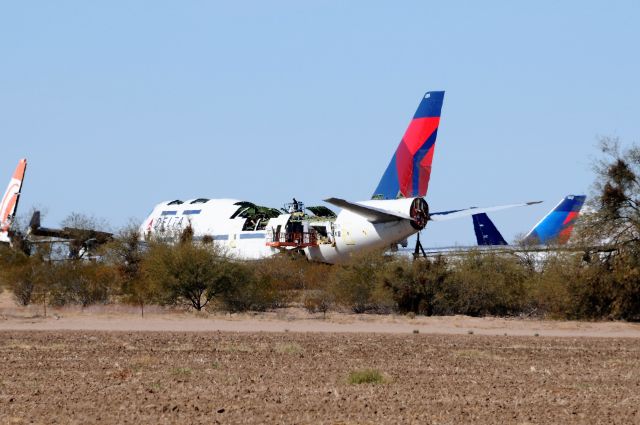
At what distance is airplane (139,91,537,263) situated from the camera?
65.6 m

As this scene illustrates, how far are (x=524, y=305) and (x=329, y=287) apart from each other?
9214 millimetres

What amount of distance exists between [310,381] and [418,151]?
47.2 m

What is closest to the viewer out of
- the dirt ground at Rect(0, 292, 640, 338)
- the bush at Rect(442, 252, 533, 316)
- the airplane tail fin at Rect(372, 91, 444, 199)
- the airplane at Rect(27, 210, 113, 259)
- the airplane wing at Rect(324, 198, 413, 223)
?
the dirt ground at Rect(0, 292, 640, 338)

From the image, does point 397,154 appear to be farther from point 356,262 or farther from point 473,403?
point 473,403

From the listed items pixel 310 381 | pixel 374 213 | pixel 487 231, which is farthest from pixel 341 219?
pixel 310 381

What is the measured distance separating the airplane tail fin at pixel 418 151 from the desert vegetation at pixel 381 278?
6192mm

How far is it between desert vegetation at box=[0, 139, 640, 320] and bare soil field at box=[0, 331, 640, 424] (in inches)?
437

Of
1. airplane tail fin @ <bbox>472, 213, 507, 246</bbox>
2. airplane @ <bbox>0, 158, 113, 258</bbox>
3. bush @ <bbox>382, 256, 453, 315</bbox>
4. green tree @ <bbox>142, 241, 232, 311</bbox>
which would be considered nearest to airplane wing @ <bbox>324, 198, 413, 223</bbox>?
Result: bush @ <bbox>382, 256, 453, 315</bbox>

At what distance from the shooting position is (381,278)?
57531 millimetres

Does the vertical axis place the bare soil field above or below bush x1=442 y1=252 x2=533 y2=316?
below

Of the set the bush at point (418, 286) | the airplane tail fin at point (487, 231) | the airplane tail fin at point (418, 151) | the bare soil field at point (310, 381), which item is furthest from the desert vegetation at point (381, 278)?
the airplane tail fin at point (487, 231)

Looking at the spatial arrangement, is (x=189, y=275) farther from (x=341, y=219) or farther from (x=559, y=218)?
(x=559, y=218)

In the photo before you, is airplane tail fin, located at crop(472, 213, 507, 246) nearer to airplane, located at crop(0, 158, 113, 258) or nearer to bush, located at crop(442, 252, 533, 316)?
airplane, located at crop(0, 158, 113, 258)

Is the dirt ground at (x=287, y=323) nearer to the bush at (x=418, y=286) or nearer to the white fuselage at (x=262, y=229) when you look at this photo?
the bush at (x=418, y=286)
